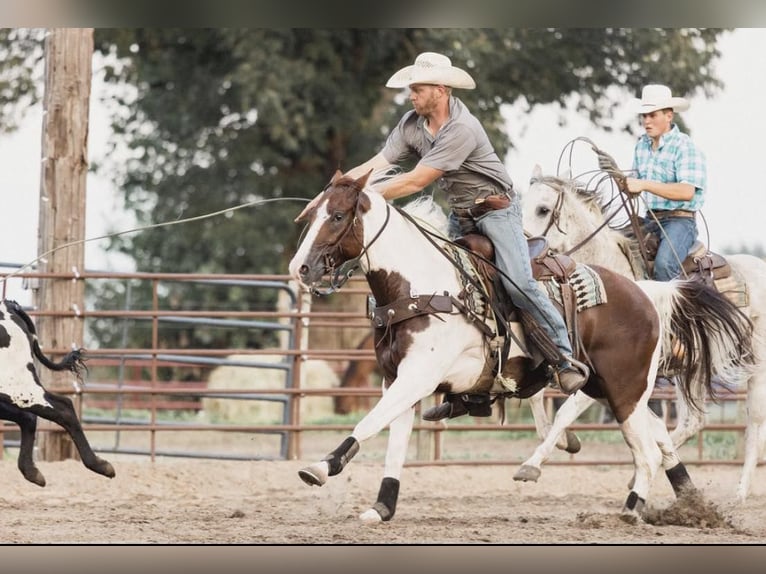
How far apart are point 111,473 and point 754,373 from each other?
4.07 m

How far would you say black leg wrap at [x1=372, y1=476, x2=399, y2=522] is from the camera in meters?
5.91

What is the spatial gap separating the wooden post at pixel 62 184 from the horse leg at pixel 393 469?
3864mm

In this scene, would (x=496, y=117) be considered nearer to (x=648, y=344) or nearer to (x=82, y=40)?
(x=82, y=40)

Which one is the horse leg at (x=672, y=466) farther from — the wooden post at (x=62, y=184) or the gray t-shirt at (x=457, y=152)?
the wooden post at (x=62, y=184)

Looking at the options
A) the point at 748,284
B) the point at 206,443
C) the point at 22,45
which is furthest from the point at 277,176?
the point at 748,284

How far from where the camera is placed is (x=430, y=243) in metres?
6.14

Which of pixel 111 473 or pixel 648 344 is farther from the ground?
pixel 648 344

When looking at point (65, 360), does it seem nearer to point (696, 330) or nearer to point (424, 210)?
point (424, 210)

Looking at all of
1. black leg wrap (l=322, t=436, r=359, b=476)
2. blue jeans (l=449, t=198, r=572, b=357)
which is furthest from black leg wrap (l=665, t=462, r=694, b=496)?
black leg wrap (l=322, t=436, r=359, b=476)

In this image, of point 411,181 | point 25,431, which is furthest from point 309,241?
point 25,431

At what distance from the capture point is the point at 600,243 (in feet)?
25.8

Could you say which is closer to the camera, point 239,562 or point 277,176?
point 239,562

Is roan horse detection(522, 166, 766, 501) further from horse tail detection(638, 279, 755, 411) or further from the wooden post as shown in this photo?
the wooden post

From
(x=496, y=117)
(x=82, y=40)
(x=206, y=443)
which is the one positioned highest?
(x=496, y=117)
